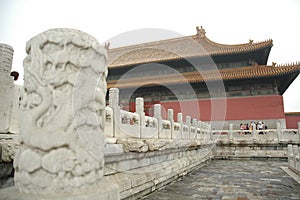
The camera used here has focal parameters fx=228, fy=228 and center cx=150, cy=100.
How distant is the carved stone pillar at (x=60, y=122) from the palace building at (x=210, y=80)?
15.8m

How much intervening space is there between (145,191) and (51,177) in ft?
11.0

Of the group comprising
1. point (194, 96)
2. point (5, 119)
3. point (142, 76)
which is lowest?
point (5, 119)

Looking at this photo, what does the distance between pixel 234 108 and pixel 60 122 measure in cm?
1759

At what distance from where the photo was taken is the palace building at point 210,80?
679 inches

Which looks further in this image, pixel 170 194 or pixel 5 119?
pixel 170 194

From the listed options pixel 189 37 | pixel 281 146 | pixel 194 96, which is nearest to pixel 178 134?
pixel 281 146

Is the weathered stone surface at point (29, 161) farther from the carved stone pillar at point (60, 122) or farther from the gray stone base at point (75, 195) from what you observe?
the gray stone base at point (75, 195)

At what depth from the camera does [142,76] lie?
2255cm

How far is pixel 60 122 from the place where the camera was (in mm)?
1855

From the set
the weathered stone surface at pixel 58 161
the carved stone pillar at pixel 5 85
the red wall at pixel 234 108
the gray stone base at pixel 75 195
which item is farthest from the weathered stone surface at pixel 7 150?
the red wall at pixel 234 108

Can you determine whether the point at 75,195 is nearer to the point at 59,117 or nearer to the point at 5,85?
the point at 59,117

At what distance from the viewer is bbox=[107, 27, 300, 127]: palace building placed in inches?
679

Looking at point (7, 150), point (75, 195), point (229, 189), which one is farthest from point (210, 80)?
point (75, 195)

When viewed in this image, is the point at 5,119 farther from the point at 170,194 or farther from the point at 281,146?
the point at 281,146
